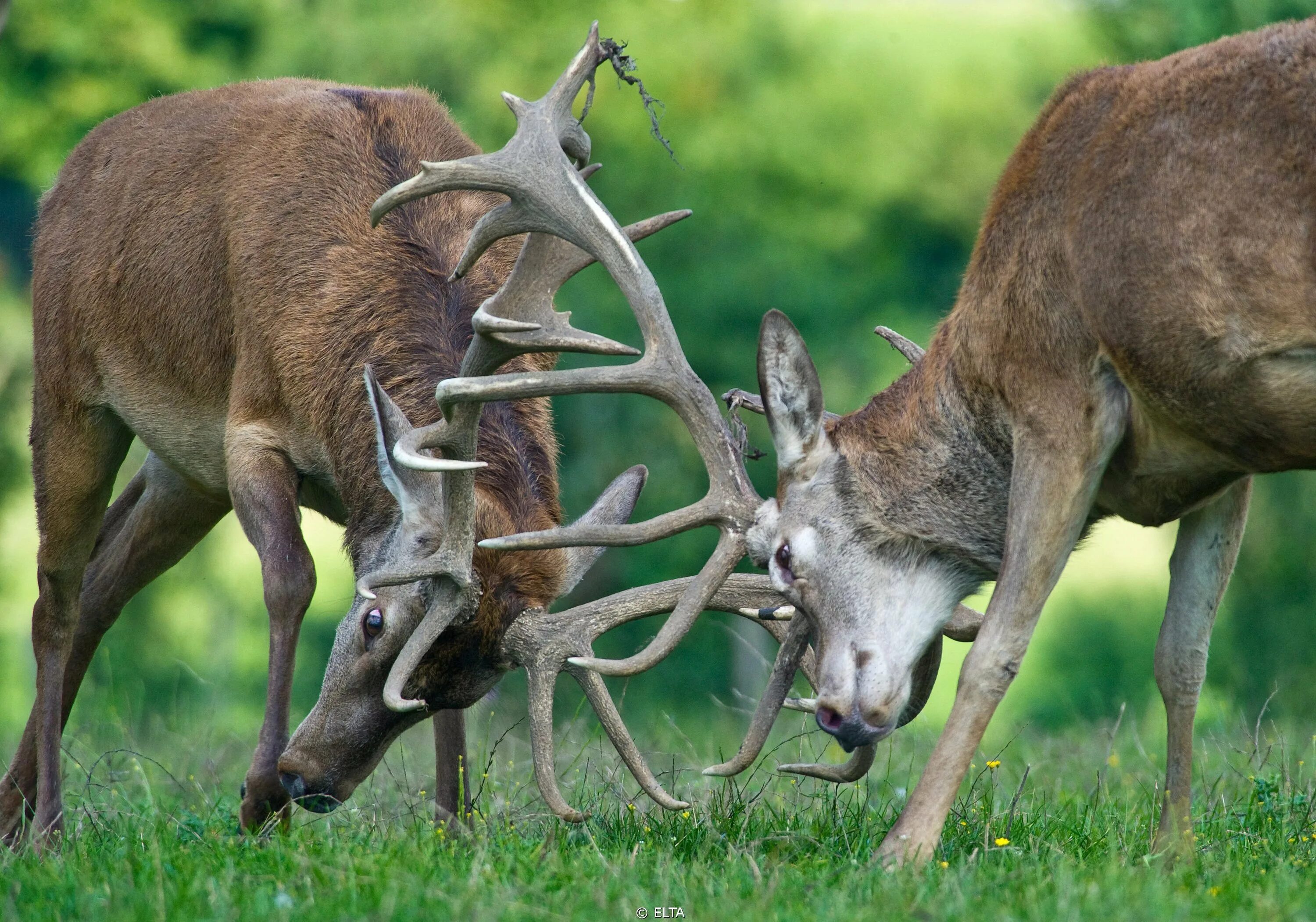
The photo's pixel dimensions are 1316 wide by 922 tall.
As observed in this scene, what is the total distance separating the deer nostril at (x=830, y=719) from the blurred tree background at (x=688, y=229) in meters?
8.98

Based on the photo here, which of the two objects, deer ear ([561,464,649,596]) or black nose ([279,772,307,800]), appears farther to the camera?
deer ear ([561,464,649,596])

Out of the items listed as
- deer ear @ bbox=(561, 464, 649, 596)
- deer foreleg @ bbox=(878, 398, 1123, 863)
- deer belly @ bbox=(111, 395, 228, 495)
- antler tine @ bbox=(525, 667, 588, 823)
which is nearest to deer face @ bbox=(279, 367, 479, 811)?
antler tine @ bbox=(525, 667, 588, 823)

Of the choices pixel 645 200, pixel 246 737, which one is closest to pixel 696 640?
pixel 645 200

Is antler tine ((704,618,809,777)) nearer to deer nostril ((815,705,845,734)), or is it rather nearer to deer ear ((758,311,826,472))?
deer nostril ((815,705,845,734))

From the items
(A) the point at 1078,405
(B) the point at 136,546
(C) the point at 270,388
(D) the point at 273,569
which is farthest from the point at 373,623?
(A) the point at 1078,405

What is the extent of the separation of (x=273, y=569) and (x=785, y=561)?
1.96 metres

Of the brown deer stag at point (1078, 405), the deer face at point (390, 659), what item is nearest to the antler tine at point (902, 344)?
the brown deer stag at point (1078, 405)

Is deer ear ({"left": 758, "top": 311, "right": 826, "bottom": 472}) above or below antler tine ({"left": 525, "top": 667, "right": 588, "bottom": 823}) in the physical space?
above

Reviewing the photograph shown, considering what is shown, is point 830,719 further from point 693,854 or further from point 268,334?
point 268,334

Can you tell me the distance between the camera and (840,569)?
5.25 metres

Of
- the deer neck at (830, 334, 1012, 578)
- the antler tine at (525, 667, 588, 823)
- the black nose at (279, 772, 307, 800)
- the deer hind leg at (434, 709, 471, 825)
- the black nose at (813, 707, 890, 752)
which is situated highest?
the deer neck at (830, 334, 1012, 578)

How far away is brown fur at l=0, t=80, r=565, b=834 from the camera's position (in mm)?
5898

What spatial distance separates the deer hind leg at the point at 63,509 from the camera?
6852 mm

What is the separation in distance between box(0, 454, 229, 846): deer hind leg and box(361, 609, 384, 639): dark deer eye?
2.00 meters
